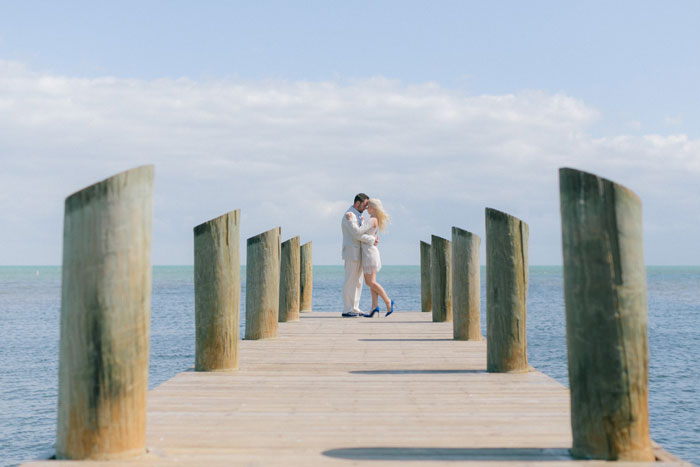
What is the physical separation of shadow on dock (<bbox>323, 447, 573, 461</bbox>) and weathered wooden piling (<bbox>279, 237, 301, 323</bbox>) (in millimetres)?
8582

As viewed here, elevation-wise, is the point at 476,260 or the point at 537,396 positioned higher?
the point at 476,260

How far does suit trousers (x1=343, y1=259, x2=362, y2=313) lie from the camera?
40.0ft

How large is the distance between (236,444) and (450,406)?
1.68 m

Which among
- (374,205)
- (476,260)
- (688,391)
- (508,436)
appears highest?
(374,205)

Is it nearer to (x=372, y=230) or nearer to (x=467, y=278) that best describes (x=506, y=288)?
(x=467, y=278)

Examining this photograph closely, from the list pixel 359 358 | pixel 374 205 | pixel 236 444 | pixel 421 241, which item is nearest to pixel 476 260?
pixel 359 358

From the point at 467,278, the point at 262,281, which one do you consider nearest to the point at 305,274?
the point at 262,281

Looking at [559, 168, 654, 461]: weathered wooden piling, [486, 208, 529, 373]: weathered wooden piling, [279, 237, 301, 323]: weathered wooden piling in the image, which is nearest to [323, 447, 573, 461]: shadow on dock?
[559, 168, 654, 461]: weathered wooden piling

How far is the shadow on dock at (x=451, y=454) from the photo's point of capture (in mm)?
3748

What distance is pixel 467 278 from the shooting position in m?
8.85

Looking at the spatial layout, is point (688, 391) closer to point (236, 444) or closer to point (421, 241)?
point (421, 241)

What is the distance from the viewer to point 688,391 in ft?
46.4

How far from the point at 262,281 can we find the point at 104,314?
5.23 metres

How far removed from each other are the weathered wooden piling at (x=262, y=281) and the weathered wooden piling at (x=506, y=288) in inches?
130
